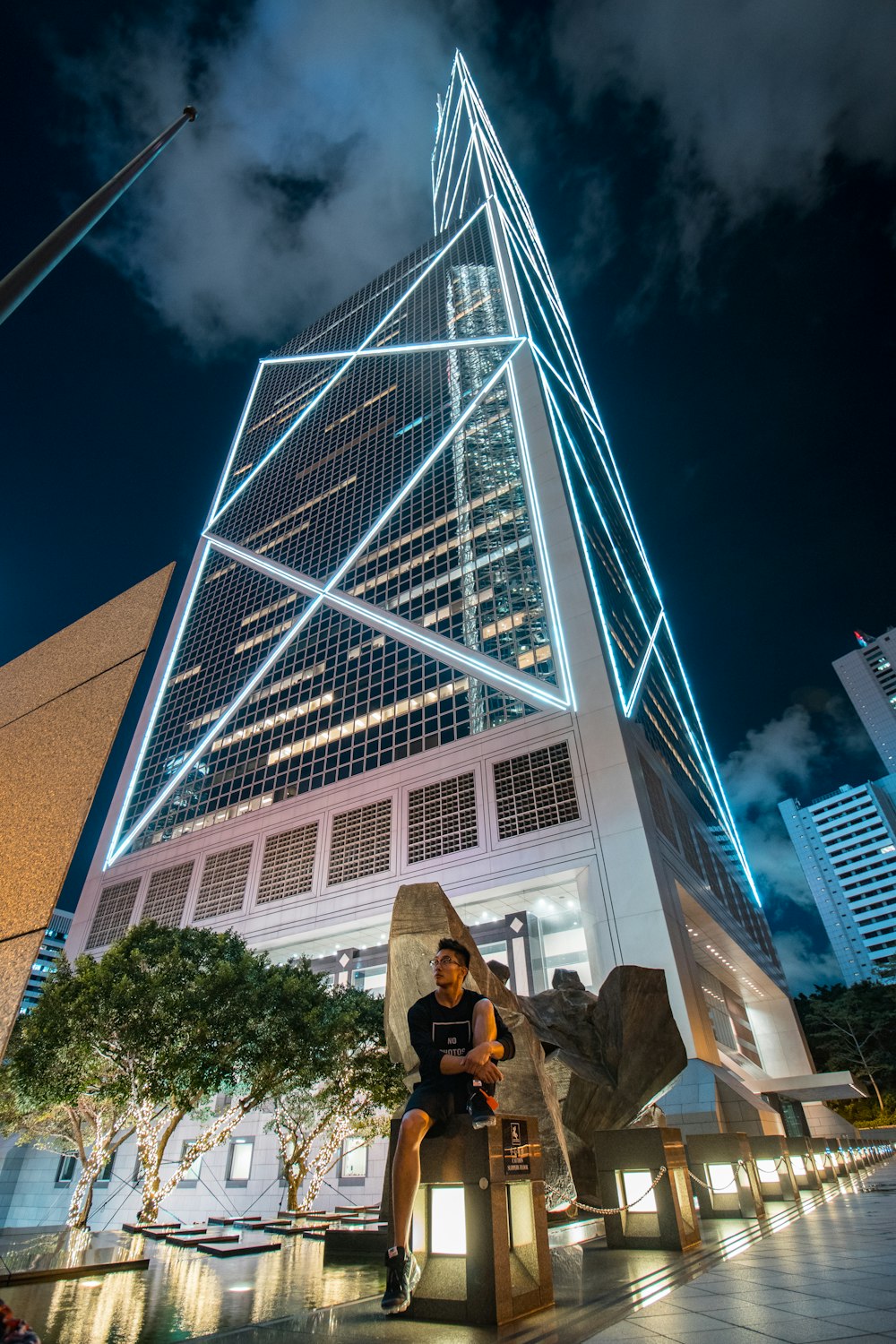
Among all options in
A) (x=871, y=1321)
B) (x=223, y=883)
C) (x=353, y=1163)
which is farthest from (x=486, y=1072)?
(x=223, y=883)

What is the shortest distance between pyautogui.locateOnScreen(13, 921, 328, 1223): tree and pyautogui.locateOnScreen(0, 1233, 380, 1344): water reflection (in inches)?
270

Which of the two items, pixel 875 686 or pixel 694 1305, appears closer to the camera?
pixel 694 1305

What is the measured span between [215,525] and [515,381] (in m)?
32.2

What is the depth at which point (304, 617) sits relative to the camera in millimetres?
46188

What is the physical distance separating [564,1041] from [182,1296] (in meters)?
7.21

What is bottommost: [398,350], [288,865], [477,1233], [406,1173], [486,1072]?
[477,1233]

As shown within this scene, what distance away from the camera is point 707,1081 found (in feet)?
77.5

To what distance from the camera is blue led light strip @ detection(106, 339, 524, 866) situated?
146ft

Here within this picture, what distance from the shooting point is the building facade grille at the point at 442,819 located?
3141 cm

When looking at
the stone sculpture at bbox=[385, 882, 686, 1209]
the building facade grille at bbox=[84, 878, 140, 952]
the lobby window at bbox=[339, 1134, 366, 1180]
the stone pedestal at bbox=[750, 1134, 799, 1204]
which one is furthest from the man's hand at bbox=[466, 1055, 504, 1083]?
the building facade grille at bbox=[84, 878, 140, 952]

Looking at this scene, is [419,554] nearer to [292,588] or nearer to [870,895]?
[292,588]

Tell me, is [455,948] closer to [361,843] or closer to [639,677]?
[361,843]

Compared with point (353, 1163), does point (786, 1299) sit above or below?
below

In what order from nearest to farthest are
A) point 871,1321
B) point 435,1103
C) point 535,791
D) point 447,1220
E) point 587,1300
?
point 871,1321, point 435,1103, point 447,1220, point 587,1300, point 535,791
